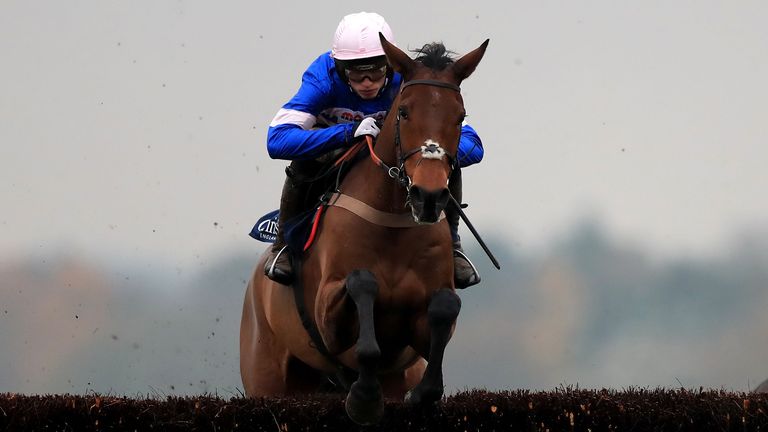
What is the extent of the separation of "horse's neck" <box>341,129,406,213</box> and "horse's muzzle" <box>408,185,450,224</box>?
2.33 ft

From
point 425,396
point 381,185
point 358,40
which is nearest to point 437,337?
point 425,396

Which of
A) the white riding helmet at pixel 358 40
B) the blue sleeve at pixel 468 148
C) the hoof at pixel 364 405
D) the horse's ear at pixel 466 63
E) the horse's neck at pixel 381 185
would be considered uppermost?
the white riding helmet at pixel 358 40

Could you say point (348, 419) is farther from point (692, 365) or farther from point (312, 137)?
point (692, 365)

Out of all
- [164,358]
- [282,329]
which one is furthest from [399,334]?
[164,358]

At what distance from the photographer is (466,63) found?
550 centimetres

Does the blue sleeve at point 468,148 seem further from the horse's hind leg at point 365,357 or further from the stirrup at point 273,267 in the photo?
the stirrup at point 273,267

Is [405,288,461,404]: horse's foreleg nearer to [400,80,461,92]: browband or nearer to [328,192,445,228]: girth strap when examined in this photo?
[328,192,445,228]: girth strap

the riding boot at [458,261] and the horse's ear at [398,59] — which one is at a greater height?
the horse's ear at [398,59]

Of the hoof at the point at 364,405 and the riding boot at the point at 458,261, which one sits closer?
the hoof at the point at 364,405

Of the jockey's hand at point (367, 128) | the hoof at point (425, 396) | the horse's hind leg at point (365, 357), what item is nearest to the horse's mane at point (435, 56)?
the jockey's hand at point (367, 128)

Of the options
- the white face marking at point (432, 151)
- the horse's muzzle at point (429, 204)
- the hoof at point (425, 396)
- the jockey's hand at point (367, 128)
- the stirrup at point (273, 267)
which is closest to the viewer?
the horse's muzzle at point (429, 204)

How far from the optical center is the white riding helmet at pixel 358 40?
5980mm

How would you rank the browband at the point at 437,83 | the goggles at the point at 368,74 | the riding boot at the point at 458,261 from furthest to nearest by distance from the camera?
the riding boot at the point at 458,261
the goggles at the point at 368,74
the browband at the point at 437,83

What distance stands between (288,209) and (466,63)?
164 centimetres
